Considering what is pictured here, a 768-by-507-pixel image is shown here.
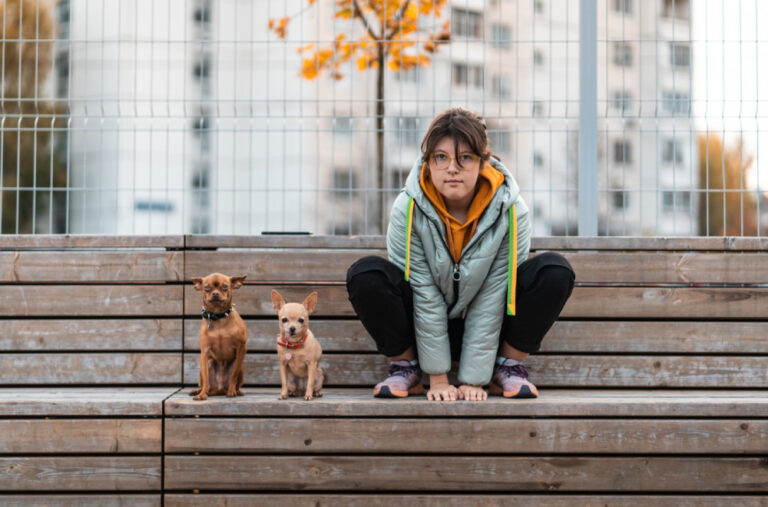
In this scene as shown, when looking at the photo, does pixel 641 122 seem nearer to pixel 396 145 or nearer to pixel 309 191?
pixel 396 145

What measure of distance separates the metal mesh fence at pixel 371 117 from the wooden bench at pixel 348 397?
41 centimetres

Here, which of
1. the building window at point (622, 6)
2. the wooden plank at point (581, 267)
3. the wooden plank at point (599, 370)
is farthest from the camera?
the building window at point (622, 6)

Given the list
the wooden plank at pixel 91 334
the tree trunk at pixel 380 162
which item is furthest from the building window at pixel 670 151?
the wooden plank at pixel 91 334

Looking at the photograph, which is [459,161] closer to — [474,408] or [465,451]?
[474,408]

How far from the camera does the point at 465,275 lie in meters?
2.82

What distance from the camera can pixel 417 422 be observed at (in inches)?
105

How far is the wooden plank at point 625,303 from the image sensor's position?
10.9ft

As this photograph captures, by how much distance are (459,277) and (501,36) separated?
181 centimetres

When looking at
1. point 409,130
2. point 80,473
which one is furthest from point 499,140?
point 80,473

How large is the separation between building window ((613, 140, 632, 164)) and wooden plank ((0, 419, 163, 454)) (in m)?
2.65

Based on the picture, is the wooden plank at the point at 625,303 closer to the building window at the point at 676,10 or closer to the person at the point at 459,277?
the person at the point at 459,277

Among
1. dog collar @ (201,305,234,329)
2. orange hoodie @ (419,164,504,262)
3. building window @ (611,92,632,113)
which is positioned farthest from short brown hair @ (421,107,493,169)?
building window @ (611,92,632,113)

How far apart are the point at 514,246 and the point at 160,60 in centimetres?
238

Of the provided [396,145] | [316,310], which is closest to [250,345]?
[316,310]
